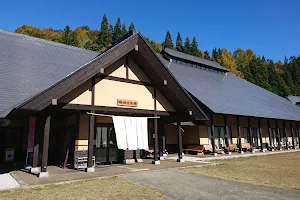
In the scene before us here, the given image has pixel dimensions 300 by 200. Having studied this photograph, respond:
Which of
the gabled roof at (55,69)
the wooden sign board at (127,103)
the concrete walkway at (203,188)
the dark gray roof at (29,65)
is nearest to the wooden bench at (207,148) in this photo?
the gabled roof at (55,69)

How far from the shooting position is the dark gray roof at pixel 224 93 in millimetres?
17516

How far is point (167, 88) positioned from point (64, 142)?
233 inches

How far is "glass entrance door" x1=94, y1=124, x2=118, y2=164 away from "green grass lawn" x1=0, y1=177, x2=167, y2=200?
4.22m

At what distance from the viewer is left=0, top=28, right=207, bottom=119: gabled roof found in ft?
26.2

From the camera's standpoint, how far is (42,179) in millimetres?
7254

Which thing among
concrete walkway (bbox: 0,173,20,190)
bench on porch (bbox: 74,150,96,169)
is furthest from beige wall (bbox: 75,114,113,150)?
concrete walkway (bbox: 0,173,20,190)

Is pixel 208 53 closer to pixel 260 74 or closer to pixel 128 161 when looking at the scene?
pixel 260 74

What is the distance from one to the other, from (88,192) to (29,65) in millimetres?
8777

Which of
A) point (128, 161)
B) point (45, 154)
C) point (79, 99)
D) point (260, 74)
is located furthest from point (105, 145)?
point (260, 74)

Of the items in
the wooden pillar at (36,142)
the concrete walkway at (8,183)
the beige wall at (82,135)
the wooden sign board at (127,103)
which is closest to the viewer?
the concrete walkway at (8,183)

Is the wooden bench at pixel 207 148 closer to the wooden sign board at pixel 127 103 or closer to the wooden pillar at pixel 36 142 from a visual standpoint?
the wooden sign board at pixel 127 103

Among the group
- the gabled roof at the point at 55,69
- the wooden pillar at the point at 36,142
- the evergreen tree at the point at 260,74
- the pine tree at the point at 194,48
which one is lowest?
the wooden pillar at the point at 36,142

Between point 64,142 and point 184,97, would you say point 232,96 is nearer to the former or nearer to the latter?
point 184,97

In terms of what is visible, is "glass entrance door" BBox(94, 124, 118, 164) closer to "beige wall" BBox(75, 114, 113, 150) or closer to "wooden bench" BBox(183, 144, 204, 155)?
"beige wall" BBox(75, 114, 113, 150)
